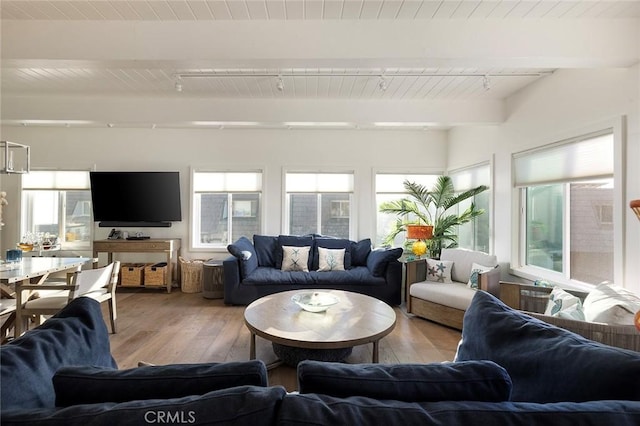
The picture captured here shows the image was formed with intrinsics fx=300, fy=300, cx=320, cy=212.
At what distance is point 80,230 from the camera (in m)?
5.41

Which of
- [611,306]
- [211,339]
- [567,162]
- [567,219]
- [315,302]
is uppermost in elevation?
[567,162]

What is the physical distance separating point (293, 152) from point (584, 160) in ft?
13.0

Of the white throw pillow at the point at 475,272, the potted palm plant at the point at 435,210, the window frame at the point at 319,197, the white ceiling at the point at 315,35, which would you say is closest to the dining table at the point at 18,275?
the white ceiling at the point at 315,35

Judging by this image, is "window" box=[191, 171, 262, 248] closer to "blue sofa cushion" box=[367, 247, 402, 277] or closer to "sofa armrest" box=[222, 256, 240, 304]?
"sofa armrest" box=[222, 256, 240, 304]

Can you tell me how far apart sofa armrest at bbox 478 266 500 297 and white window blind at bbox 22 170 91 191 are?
20.9 ft

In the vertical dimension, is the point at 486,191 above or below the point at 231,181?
below

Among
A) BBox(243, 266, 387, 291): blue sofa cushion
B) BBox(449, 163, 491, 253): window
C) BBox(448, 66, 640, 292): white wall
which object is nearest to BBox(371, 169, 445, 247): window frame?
BBox(449, 163, 491, 253): window

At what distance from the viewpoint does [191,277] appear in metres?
4.93

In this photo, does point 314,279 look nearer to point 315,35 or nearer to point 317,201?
point 317,201

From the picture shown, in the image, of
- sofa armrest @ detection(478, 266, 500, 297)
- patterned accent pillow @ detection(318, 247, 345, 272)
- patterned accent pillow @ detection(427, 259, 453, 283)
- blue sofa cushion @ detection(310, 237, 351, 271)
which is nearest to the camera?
sofa armrest @ detection(478, 266, 500, 297)

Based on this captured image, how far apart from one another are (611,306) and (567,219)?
1.43m

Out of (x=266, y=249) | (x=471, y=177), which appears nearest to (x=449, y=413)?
(x=266, y=249)

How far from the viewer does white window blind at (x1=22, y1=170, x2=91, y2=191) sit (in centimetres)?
534

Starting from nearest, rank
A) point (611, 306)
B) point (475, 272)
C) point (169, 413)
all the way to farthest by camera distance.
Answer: point (169, 413)
point (611, 306)
point (475, 272)
